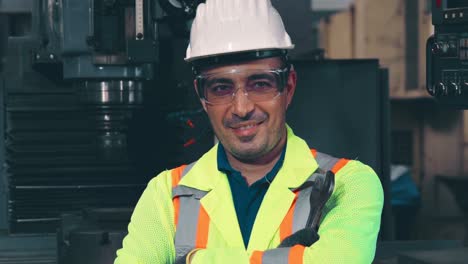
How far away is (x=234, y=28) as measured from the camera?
7.21 ft

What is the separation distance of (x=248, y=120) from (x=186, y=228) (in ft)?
0.87

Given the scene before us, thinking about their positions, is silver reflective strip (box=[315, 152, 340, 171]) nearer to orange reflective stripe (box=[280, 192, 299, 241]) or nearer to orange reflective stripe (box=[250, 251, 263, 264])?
orange reflective stripe (box=[280, 192, 299, 241])

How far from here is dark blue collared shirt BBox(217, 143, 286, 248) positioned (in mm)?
2182

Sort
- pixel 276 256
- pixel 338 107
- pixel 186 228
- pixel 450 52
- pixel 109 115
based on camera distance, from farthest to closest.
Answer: pixel 338 107, pixel 450 52, pixel 109 115, pixel 186 228, pixel 276 256

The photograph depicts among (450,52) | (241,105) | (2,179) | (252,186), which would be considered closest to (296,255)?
(252,186)

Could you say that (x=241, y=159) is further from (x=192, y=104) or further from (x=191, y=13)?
(x=192, y=104)

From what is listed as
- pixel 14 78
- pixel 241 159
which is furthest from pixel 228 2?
pixel 14 78

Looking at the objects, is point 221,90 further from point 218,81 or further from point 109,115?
point 109,115

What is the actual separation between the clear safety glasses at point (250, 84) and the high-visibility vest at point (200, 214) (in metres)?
0.20

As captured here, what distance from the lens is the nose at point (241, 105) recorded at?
2105mm

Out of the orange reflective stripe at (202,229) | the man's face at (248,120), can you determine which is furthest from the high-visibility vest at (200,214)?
the man's face at (248,120)

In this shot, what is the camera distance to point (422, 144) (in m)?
9.64

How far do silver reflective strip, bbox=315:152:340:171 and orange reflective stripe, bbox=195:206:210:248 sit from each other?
0.87 feet

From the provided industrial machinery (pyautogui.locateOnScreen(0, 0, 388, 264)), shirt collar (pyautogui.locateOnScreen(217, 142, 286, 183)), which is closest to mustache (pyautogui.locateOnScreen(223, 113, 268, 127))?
shirt collar (pyautogui.locateOnScreen(217, 142, 286, 183))
